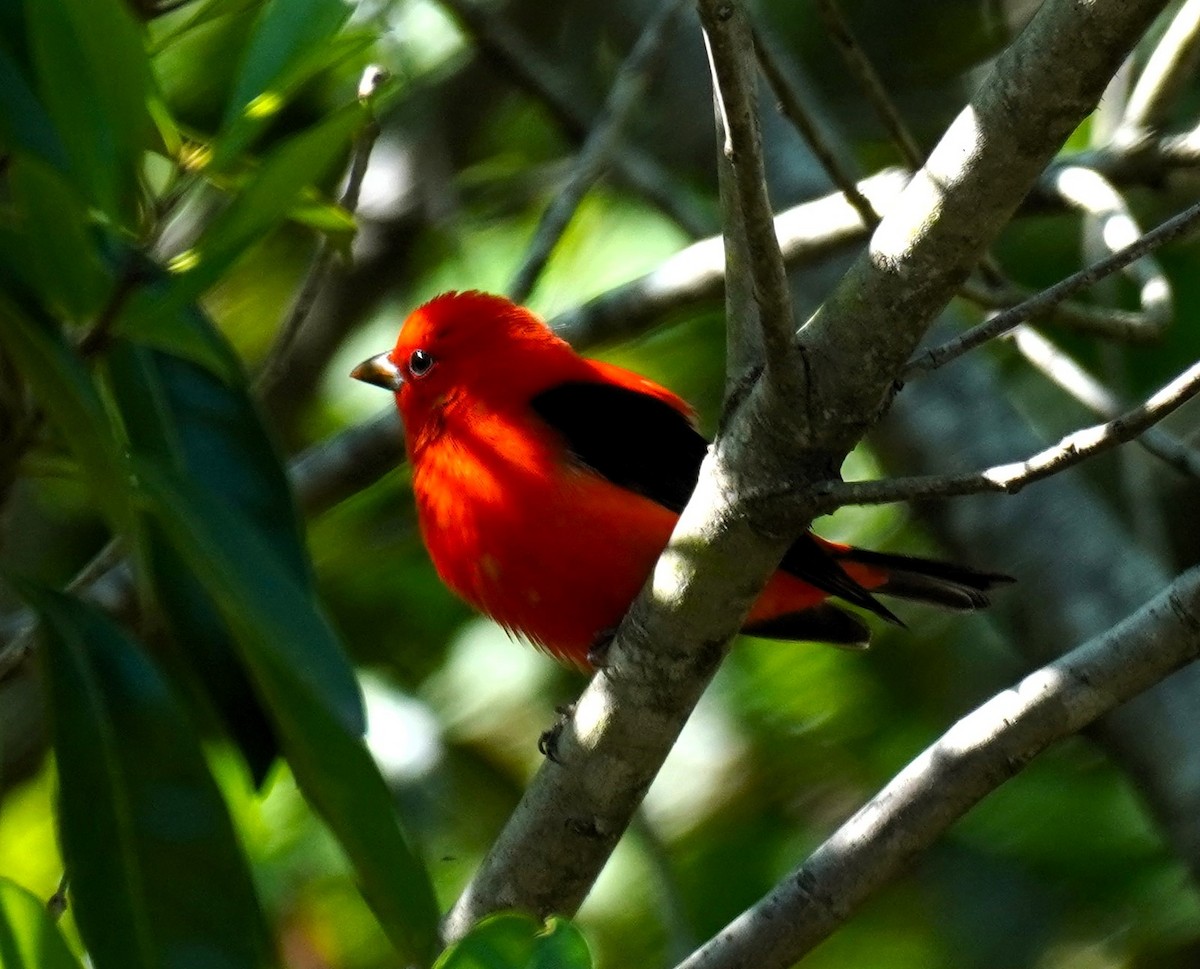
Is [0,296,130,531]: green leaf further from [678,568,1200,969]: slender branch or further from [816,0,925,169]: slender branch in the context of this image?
[816,0,925,169]: slender branch

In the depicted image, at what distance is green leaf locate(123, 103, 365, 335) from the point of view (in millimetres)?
2574

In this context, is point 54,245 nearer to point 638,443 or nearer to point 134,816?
point 134,816

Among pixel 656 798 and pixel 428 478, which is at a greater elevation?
→ pixel 428 478

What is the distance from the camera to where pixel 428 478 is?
4738 millimetres

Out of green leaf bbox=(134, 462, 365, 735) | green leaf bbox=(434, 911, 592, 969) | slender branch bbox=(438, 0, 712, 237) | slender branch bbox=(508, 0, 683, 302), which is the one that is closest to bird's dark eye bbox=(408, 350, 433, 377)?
slender branch bbox=(508, 0, 683, 302)

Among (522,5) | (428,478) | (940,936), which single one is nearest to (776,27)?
(522,5)

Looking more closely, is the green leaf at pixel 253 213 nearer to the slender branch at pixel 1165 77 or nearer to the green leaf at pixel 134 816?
the green leaf at pixel 134 816

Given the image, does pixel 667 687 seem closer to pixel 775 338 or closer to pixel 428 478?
pixel 775 338

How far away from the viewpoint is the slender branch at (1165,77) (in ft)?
14.4

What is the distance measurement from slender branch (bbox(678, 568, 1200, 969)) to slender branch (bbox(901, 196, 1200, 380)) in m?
0.47

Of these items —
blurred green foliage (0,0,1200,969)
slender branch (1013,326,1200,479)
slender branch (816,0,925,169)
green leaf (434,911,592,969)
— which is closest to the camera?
green leaf (434,911,592,969)

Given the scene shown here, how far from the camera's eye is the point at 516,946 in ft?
6.58

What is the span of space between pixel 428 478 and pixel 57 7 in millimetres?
2153

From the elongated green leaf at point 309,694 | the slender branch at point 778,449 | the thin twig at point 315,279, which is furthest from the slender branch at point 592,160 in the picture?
the elongated green leaf at point 309,694
